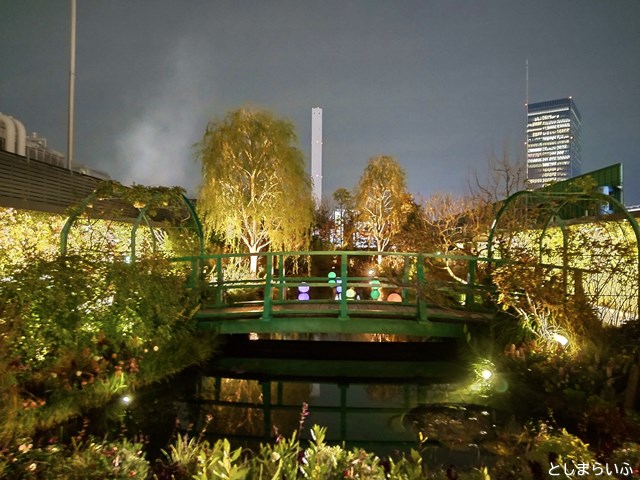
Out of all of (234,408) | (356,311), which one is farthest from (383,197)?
(234,408)

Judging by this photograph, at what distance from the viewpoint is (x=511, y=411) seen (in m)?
6.18

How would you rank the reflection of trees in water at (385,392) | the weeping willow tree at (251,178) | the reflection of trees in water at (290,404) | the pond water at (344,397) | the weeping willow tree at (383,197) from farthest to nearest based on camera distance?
the weeping willow tree at (383,197) → the weeping willow tree at (251,178) → the reflection of trees in water at (385,392) → the reflection of trees in water at (290,404) → the pond water at (344,397)

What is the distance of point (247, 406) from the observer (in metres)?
6.88

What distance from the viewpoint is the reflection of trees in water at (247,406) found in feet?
19.8

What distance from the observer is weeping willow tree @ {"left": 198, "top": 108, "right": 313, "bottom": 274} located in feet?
46.4

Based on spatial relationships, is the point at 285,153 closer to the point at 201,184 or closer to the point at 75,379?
the point at 201,184

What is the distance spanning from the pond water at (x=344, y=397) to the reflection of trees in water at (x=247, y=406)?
0.01 meters

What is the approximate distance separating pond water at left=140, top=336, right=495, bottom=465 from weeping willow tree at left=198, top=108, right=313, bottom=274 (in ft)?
15.9

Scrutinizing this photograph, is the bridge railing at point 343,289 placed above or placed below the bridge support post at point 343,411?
above

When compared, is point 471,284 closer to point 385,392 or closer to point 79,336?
point 385,392

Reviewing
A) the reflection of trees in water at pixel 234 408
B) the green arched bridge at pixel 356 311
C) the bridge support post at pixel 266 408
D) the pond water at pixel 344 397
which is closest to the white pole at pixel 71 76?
the green arched bridge at pixel 356 311

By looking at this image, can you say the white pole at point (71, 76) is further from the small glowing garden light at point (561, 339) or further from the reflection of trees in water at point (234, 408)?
the small glowing garden light at point (561, 339)

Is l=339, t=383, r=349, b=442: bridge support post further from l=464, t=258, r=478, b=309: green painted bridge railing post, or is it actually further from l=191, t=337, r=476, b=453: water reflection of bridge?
l=464, t=258, r=478, b=309: green painted bridge railing post

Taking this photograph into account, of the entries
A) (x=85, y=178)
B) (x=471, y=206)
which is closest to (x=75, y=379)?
(x=85, y=178)
